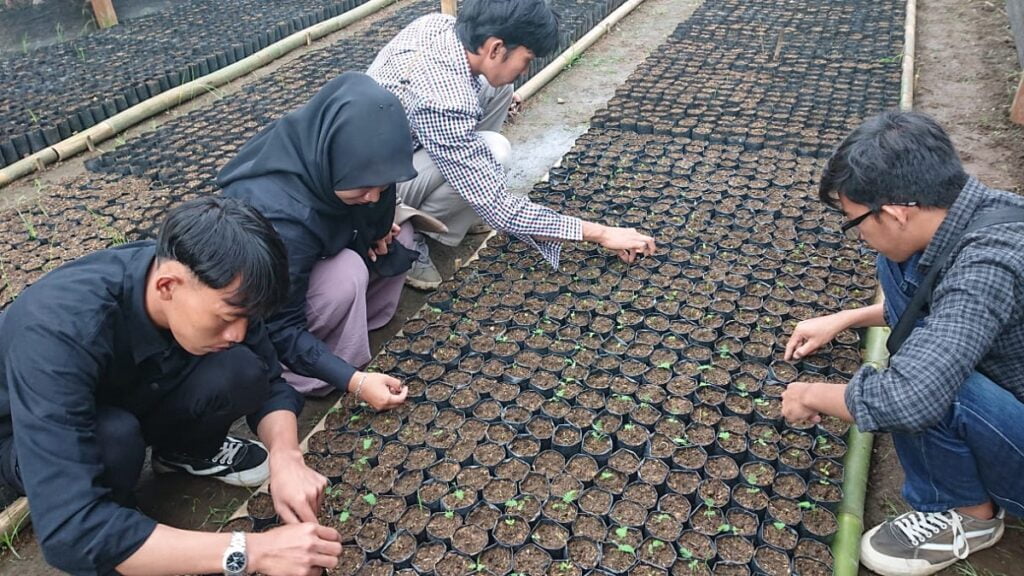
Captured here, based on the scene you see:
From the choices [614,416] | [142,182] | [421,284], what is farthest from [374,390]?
[142,182]

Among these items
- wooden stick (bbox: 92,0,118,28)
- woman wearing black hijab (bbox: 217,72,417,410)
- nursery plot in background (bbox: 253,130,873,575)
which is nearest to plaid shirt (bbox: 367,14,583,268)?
nursery plot in background (bbox: 253,130,873,575)

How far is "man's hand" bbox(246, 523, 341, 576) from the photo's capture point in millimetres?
1528

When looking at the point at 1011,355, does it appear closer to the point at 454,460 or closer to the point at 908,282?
the point at 908,282

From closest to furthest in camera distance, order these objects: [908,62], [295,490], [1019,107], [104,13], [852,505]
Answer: [295,490], [852,505], [1019,107], [908,62], [104,13]

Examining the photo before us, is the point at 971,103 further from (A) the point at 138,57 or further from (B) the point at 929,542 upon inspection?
(A) the point at 138,57

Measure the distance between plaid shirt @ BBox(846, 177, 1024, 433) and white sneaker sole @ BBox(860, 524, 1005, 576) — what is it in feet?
1.58

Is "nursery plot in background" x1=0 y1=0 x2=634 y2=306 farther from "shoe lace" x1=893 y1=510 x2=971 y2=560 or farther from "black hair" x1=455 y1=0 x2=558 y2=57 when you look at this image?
"shoe lace" x1=893 y1=510 x2=971 y2=560

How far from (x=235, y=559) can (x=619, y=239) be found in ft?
6.13

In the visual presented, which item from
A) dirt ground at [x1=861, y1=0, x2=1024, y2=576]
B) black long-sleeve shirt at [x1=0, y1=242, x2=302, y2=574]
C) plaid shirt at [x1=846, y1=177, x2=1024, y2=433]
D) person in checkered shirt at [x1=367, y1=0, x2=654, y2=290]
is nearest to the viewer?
black long-sleeve shirt at [x1=0, y1=242, x2=302, y2=574]

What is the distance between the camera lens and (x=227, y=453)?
2301mm

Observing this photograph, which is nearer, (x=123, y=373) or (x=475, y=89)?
(x=123, y=373)

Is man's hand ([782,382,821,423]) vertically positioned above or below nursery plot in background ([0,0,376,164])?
below

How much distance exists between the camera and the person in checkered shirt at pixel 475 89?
265cm

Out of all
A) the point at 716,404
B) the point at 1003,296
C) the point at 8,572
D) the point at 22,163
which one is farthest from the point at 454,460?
the point at 22,163
